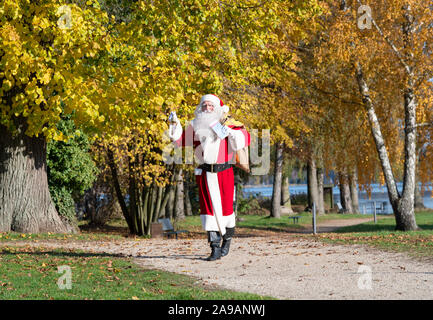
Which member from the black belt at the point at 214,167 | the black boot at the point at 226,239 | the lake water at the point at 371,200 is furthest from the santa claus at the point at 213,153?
the lake water at the point at 371,200

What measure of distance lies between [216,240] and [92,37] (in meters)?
5.84

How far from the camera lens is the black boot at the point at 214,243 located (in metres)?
9.14

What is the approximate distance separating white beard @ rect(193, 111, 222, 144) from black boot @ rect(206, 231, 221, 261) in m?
1.48

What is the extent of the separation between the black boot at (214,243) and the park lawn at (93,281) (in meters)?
1.02

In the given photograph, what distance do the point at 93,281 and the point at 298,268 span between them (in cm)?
302

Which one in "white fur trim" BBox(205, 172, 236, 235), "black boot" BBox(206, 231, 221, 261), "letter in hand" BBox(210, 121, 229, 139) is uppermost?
"letter in hand" BBox(210, 121, 229, 139)

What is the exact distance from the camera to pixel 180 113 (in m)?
14.4

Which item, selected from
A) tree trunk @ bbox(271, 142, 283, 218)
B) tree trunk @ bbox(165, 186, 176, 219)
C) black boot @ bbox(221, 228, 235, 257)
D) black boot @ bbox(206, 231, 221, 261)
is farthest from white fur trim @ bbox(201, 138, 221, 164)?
tree trunk @ bbox(271, 142, 283, 218)

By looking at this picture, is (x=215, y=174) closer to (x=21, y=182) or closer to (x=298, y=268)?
(x=298, y=268)

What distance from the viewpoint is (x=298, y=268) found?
28.7 ft

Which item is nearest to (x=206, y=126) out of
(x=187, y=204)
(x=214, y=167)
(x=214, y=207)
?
(x=214, y=167)

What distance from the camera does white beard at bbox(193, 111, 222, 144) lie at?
8773 mm

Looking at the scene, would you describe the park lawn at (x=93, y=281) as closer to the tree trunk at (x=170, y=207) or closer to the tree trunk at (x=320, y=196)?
the tree trunk at (x=170, y=207)

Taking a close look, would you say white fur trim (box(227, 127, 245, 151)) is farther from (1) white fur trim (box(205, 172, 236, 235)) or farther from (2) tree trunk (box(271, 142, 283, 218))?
(2) tree trunk (box(271, 142, 283, 218))
